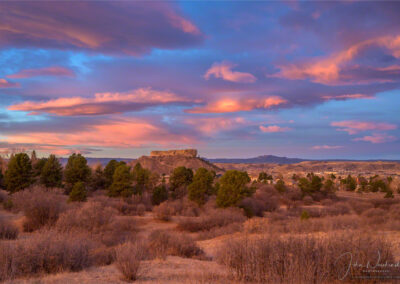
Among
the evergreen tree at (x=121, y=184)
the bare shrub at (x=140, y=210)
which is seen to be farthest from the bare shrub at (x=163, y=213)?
the evergreen tree at (x=121, y=184)

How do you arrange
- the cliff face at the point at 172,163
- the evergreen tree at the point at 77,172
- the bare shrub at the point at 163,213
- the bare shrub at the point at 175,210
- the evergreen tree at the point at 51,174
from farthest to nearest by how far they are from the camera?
the cliff face at the point at 172,163, the evergreen tree at the point at 77,172, the evergreen tree at the point at 51,174, the bare shrub at the point at 175,210, the bare shrub at the point at 163,213

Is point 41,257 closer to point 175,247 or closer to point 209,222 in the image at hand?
point 175,247

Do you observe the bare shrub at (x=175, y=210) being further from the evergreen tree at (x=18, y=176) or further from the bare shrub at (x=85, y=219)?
the evergreen tree at (x=18, y=176)

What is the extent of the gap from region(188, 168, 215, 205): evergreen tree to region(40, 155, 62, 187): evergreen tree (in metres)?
17.3

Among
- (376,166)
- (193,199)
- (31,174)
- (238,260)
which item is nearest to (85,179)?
(31,174)

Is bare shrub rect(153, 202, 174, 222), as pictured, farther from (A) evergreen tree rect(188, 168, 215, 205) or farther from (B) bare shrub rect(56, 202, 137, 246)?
(B) bare shrub rect(56, 202, 137, 246)

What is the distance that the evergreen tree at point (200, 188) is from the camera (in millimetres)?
35062

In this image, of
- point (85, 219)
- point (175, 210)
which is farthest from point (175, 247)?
point (175, 210)

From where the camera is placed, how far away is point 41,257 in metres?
7.70

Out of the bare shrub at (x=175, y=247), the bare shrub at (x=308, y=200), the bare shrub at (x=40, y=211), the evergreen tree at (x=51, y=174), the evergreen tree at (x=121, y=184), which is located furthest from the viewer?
the bare shrub at (x=308, y=200)

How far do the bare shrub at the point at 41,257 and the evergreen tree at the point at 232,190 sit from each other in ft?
70.3

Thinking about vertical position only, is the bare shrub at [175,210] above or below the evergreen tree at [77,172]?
below

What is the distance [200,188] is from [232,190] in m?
6.68

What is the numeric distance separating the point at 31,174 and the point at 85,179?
6226 mm
